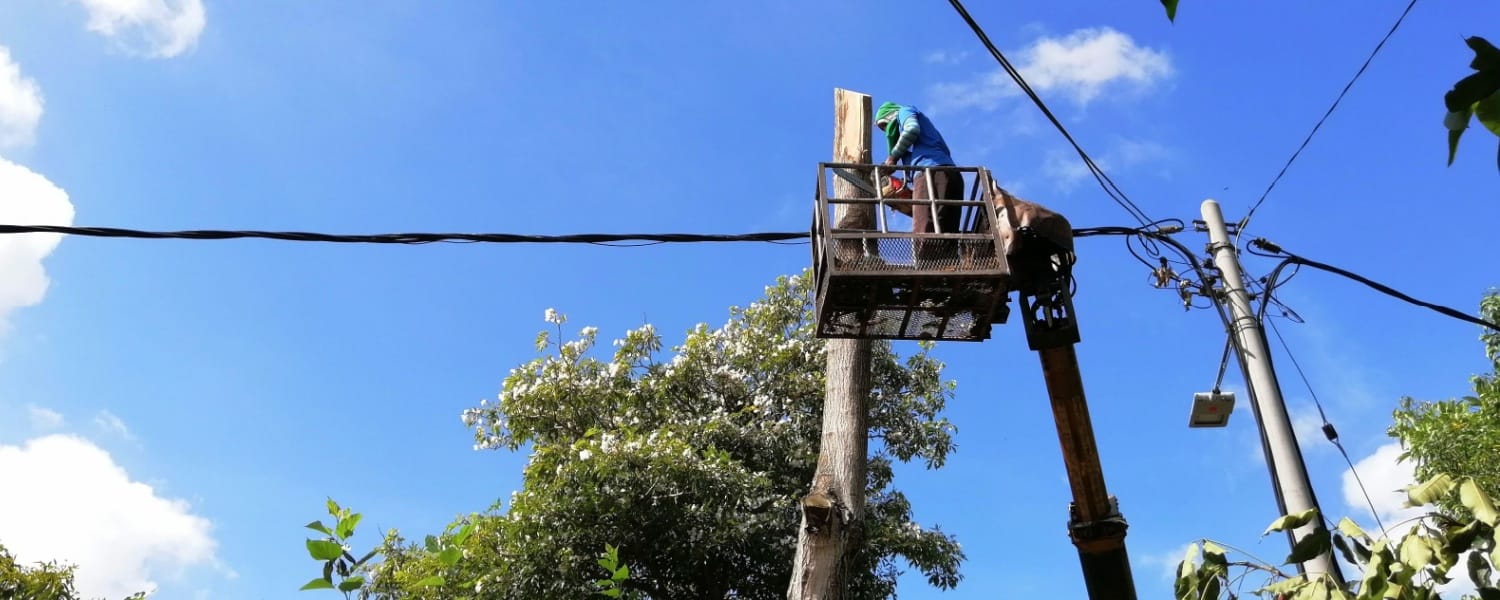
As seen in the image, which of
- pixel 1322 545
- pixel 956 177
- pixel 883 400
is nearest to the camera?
pixel 1322 545

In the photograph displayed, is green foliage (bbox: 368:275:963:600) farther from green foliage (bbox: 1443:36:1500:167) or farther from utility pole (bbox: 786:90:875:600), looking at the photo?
green foliage (bbox: 1443:36:1500:167)

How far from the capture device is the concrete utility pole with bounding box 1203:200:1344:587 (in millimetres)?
5105

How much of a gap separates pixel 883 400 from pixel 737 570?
8.64 feet

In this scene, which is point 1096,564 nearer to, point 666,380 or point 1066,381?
point 1066,381

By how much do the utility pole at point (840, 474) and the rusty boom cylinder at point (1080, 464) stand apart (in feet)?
3.16

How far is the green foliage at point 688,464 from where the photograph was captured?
10672mm

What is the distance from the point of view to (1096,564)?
15.5 feet

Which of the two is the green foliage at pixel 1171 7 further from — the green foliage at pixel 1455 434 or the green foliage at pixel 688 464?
the green foliage at pixel 1455 434

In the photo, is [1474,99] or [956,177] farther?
[956,177]

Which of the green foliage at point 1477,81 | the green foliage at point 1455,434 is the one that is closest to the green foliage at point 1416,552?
the green foliage at point 1477,81

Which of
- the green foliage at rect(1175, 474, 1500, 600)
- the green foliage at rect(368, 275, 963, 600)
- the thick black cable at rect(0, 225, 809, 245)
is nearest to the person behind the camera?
the green foliage at rect(1175, 474, 1500, 600)

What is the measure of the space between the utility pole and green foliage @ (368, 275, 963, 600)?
4981mm

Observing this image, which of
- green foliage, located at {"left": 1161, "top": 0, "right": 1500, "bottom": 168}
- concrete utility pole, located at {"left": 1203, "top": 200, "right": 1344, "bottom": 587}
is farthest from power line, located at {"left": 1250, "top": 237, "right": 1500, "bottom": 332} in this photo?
green foliage, located at {"left": 1161, "top": 0, "right": 1500, "bottom": 168}

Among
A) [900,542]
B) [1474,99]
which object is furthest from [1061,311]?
[900,542]
